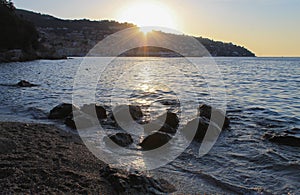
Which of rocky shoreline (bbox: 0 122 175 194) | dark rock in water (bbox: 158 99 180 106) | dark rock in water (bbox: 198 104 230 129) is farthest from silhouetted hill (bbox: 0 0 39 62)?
rocky shoreline (bbox: 0 122 175 194)

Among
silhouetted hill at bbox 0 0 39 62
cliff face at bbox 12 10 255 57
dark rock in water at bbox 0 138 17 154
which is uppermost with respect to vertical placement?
cliff face at bbox 12 10 255 57

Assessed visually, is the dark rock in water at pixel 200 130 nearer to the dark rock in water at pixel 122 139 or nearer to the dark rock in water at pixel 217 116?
the dark rock in water at pixel 217 116

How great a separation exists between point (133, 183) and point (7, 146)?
3308 millimetres

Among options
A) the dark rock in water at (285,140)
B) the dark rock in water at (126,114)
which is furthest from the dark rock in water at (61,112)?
the dark rock in water at (285,140)

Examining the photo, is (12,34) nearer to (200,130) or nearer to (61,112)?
(61,112)

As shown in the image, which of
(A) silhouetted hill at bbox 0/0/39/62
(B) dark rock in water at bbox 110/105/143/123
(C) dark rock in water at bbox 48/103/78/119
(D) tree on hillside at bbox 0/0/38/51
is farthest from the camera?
(D) tree on hillside at bbox 0/0/38/51

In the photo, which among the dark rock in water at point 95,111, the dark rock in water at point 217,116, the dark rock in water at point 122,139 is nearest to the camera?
the dark rock in water at point 122,139

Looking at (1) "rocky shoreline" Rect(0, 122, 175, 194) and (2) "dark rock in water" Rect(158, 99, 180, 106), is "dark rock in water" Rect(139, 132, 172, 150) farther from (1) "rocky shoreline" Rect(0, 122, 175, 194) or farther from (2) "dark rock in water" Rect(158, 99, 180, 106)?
(2) "dark rock in water" Rect(158, 99, 180, 106)

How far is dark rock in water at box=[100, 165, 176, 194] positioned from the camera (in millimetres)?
5149

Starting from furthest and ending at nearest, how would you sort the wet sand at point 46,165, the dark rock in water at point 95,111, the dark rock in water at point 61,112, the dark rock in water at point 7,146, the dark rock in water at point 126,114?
the dark rock in water at point 95,111, the dark rock in water at point 126,114, the dark rock in water at point 61,112, the dark rock in water at point 7,146, the wet sand at point 46,165

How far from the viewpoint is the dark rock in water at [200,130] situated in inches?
369

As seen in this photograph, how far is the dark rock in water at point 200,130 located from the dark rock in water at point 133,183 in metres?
3.87

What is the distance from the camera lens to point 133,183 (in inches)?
208

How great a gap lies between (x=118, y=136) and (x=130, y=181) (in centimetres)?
325
